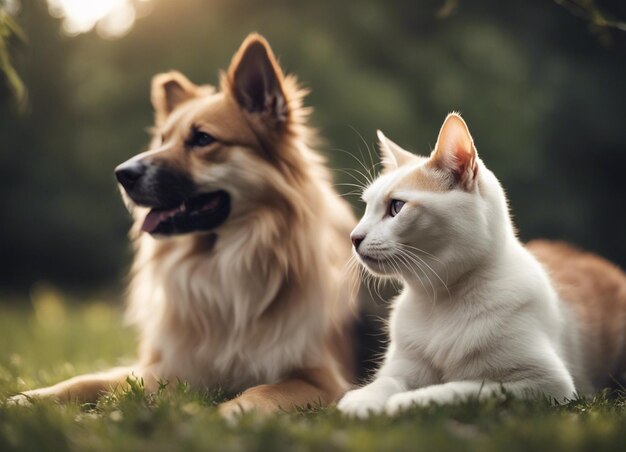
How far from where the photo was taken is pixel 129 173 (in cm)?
376

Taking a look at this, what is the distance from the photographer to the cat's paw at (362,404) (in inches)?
103

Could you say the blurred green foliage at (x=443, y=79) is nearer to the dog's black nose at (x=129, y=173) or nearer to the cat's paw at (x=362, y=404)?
the dog's black nose at (x=129, y=173)

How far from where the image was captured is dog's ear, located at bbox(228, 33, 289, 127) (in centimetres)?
394

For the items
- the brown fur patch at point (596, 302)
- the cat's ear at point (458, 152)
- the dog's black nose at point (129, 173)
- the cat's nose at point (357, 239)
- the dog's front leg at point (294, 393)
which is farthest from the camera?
the dog's black nose at point (129, 173)

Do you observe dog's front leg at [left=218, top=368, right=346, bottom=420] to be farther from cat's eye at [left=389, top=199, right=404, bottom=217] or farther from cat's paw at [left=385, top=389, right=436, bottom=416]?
cat's eye at [left=389, top=199, right=404, bottom=217]

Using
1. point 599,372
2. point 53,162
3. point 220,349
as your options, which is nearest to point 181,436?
point 220,349

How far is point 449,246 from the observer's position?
2924mm

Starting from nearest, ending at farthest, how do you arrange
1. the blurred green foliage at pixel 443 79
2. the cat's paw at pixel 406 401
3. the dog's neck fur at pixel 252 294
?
the cat's paw at pixel 406 401 < the dog's neck fur at pixel 252 294 < the blurred green foliage at pixel 443 79

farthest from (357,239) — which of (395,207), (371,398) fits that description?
(371,398)

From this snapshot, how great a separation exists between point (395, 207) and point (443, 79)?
6817 millimetres

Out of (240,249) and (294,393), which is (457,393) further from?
(240,249)

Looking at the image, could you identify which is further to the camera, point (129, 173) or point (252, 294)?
point (252, 294)

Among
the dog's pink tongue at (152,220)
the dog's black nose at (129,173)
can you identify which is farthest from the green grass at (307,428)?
the dog's black nose at (129,173)

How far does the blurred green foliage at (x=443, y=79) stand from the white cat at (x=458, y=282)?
18.1 ft
